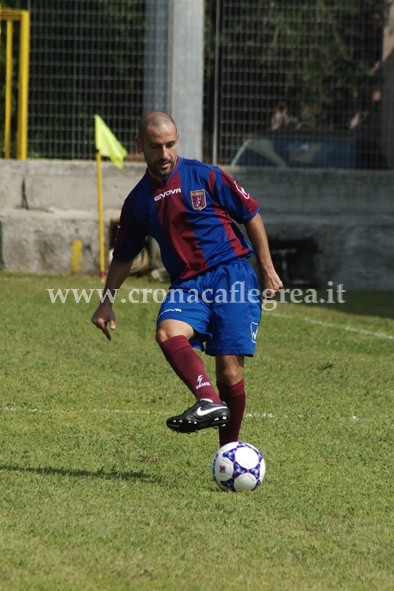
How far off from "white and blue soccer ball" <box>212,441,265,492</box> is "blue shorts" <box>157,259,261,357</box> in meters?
0.51

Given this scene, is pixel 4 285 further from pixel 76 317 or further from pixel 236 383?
pixel 236 383

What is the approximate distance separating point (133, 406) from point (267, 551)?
3373 millimetres

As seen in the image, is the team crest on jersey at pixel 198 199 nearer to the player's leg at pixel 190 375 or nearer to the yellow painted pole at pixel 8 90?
the player's leg at pixel 190 375

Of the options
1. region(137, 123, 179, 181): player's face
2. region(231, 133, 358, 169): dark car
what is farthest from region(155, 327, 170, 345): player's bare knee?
region(231, 133, 358, 169): dark car

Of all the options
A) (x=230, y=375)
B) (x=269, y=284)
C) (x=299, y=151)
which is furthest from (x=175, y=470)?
(x=299, y=151)

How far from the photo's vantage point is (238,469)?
19.7 feet

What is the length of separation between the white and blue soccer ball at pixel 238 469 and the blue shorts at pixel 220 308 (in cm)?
51

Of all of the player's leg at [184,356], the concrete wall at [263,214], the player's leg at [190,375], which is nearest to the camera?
the player's leg at [190,375]

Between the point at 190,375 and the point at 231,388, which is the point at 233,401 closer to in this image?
the point at 231,388

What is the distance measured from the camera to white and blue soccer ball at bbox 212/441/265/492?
602 centimetres

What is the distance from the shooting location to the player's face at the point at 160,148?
247 inches

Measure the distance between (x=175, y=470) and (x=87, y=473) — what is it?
451mm

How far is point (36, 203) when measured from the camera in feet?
53.0

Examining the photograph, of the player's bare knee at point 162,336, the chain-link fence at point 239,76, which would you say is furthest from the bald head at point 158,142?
the chain-link fence at point 239,76
